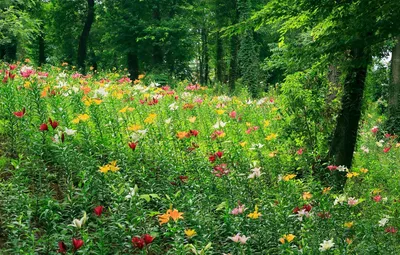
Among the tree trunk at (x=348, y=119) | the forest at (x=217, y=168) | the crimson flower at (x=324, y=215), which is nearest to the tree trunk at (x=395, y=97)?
the forest at (x=217, y=168)

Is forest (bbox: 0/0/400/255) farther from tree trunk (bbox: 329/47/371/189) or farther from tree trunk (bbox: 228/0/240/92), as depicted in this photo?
tree trunk (bbox: 228/0/240/92)

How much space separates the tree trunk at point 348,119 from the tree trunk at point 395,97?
280 inches

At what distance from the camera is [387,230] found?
3.57 meters

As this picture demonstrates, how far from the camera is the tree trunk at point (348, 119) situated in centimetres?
450

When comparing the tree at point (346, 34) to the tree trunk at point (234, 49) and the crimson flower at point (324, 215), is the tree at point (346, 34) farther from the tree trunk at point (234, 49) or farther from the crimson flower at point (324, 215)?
the tree trunk at point (234, 49)

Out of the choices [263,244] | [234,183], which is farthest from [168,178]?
[263,244]

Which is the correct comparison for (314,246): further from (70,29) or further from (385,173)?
(70,29)

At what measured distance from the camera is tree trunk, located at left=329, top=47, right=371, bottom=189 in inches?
177

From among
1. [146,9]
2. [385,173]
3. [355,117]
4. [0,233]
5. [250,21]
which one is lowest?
[385,173]

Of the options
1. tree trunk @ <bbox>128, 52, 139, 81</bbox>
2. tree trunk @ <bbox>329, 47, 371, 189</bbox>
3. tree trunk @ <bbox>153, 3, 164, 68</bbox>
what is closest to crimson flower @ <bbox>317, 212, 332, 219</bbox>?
tree trunk @ <bbox>329, 47, 371, 189</bbox>

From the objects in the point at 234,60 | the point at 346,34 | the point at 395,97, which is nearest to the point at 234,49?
the point at 234,60

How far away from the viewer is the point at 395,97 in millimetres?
11938

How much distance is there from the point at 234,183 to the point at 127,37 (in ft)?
60.6

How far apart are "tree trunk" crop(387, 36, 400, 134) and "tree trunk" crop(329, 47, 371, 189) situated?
712 centimetres
